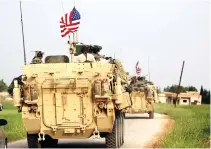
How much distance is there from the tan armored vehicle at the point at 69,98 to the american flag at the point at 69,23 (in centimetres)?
442

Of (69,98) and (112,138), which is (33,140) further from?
(112,138)

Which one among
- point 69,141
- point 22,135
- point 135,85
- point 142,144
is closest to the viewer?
point 142,144

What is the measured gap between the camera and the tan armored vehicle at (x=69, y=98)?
→ 14.1m

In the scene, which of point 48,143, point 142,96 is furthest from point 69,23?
point 142,96

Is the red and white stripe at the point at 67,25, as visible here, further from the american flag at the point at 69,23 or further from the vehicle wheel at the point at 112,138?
the vehicle wheel at the point at 112,138

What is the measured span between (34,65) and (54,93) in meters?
0.80

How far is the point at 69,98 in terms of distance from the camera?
14.1 meters

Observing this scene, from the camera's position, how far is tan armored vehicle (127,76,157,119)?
30.1 metres

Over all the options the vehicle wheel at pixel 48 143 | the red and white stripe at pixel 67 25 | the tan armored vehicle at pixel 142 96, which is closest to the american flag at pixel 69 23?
the red and white stripe at pixel 67 25

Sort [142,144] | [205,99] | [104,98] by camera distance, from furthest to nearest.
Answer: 1. [205,99]
2. [142,144]
3. [104,98]

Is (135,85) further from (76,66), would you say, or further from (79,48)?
(76,66)

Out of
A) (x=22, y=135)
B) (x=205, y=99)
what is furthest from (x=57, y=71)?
(x=205, y=99)

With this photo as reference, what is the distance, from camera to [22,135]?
65.3 feet

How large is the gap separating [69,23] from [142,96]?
41.1 ft
